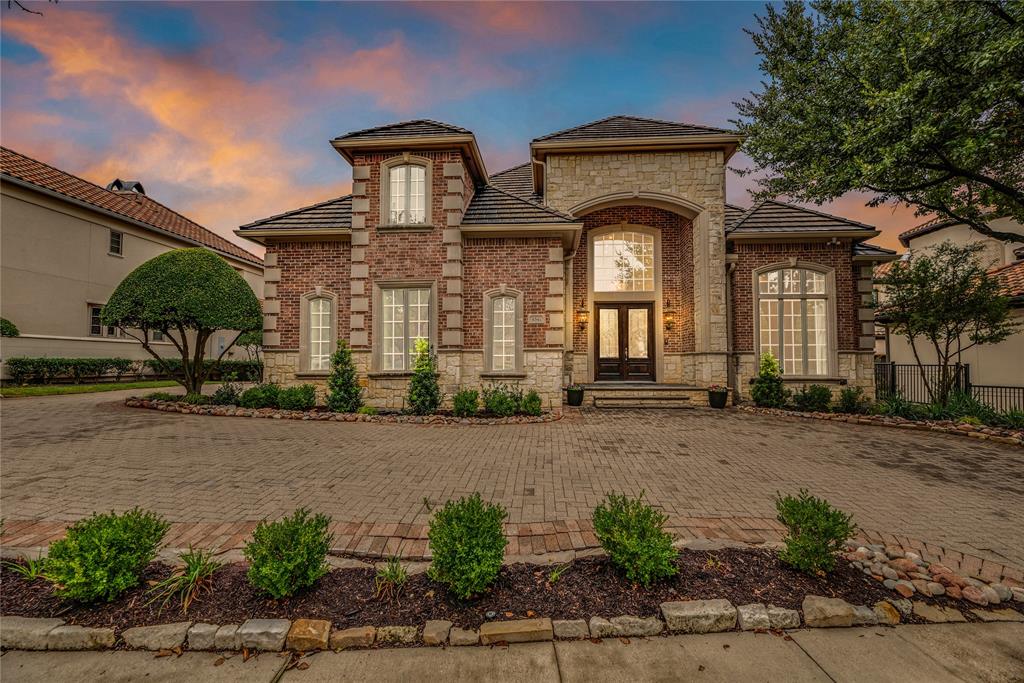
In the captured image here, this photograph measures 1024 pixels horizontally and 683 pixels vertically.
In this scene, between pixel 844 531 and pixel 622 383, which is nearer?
pixel 844 531

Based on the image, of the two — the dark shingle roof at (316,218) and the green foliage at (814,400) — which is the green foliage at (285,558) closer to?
the dark shingle roof at (316,218)

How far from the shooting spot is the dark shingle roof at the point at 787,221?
40.7ft

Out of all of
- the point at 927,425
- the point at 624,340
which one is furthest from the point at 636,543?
the point at 624,340

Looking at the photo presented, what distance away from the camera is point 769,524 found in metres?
4.02

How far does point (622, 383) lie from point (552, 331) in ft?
13.1

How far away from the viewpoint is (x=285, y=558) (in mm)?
2699

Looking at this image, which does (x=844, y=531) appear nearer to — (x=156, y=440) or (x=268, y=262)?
(x=156, y=440)

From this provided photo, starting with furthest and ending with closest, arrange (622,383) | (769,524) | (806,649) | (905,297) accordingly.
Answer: (622,383)
(905,297)
(769,524)
(806,649)

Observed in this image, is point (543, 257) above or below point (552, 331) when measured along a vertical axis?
above

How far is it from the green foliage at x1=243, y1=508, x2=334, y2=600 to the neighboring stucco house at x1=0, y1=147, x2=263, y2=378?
2013 cm

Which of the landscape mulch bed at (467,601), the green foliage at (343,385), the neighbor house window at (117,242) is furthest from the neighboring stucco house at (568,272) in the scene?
the neighbor house window at (117,242)

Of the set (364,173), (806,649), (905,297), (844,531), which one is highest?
(364,173)

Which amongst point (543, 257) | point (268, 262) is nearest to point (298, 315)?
point (268, 262)

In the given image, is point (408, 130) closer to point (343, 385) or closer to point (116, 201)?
point (343, 385)
